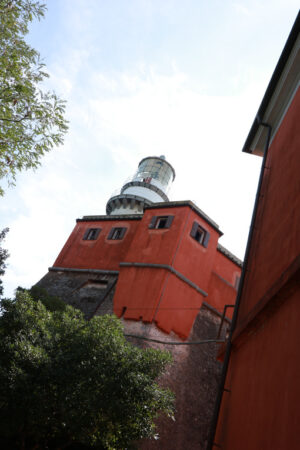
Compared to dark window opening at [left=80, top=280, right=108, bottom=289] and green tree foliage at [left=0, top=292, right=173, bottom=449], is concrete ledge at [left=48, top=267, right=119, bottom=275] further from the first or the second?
green tree foliage at [left=0, top=292, right=173, bottom=449]

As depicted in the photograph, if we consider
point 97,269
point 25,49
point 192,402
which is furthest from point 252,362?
point 97,269

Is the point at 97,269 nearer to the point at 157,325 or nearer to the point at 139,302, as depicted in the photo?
the point at 139,302

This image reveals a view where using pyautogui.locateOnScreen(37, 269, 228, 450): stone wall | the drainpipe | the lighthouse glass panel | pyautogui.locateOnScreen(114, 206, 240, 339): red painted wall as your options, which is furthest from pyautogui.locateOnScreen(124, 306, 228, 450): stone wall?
the lighthouse glass panel

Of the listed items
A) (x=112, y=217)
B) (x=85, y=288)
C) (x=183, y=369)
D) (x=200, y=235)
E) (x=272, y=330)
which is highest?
(x=112, y=217)

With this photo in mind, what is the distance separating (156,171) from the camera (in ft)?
99.9

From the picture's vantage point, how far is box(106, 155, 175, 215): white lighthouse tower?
26109mm

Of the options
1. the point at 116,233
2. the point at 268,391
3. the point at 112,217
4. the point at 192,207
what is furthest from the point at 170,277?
the point at 268,391

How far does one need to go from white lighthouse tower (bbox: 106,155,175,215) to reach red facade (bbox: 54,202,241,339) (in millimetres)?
8034

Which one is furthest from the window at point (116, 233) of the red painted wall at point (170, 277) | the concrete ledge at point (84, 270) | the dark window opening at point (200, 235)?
the dark window opening at point (200, 235)

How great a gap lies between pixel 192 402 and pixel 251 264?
7.62 metres

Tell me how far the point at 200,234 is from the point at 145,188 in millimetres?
13078

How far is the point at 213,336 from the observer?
45.5ft

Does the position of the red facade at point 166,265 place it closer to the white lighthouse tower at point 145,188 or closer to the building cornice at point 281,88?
the building cornice at point 281,88

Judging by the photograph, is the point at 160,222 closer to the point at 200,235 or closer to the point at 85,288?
the point at 200,235
